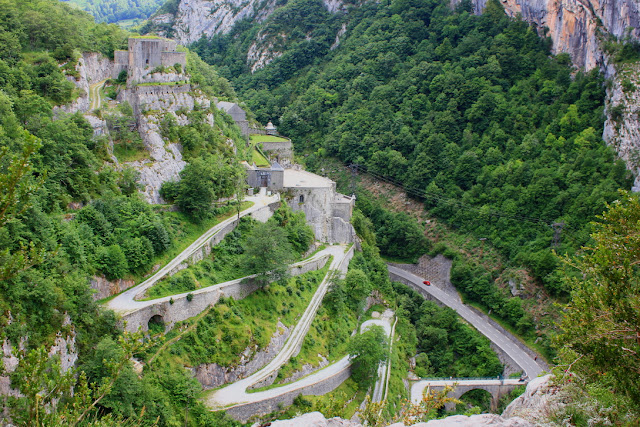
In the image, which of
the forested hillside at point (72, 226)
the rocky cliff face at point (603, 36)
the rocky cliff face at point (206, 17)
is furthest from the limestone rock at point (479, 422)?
the rocky cliff face at point (206, 17)

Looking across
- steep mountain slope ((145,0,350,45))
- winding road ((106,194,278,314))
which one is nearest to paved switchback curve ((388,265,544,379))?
winding road ((106,194,278,314))

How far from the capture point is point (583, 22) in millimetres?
75188

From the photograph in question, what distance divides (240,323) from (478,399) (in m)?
25.6

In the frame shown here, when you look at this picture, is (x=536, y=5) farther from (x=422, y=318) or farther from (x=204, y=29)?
(x=204, y=29)

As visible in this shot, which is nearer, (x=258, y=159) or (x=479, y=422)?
(x=479, y=422)

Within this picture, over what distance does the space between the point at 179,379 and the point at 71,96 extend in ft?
76.9

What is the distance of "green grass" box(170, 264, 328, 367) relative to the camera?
3070cm

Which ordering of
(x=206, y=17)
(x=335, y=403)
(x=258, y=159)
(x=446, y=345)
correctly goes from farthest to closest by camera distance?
(x=206, y=17) < (x=258, y=159) < (x=446, y=345) < (x=335, y=403)

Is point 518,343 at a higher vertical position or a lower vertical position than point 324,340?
lower

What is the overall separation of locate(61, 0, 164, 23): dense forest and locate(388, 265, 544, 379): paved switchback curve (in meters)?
131

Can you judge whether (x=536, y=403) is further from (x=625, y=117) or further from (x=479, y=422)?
(x=625, y=117)

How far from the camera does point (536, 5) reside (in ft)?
278

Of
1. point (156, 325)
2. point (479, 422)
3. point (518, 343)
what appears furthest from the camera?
point (518, 343)

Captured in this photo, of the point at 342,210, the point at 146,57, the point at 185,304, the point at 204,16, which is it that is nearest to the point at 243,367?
the point at 185,304
